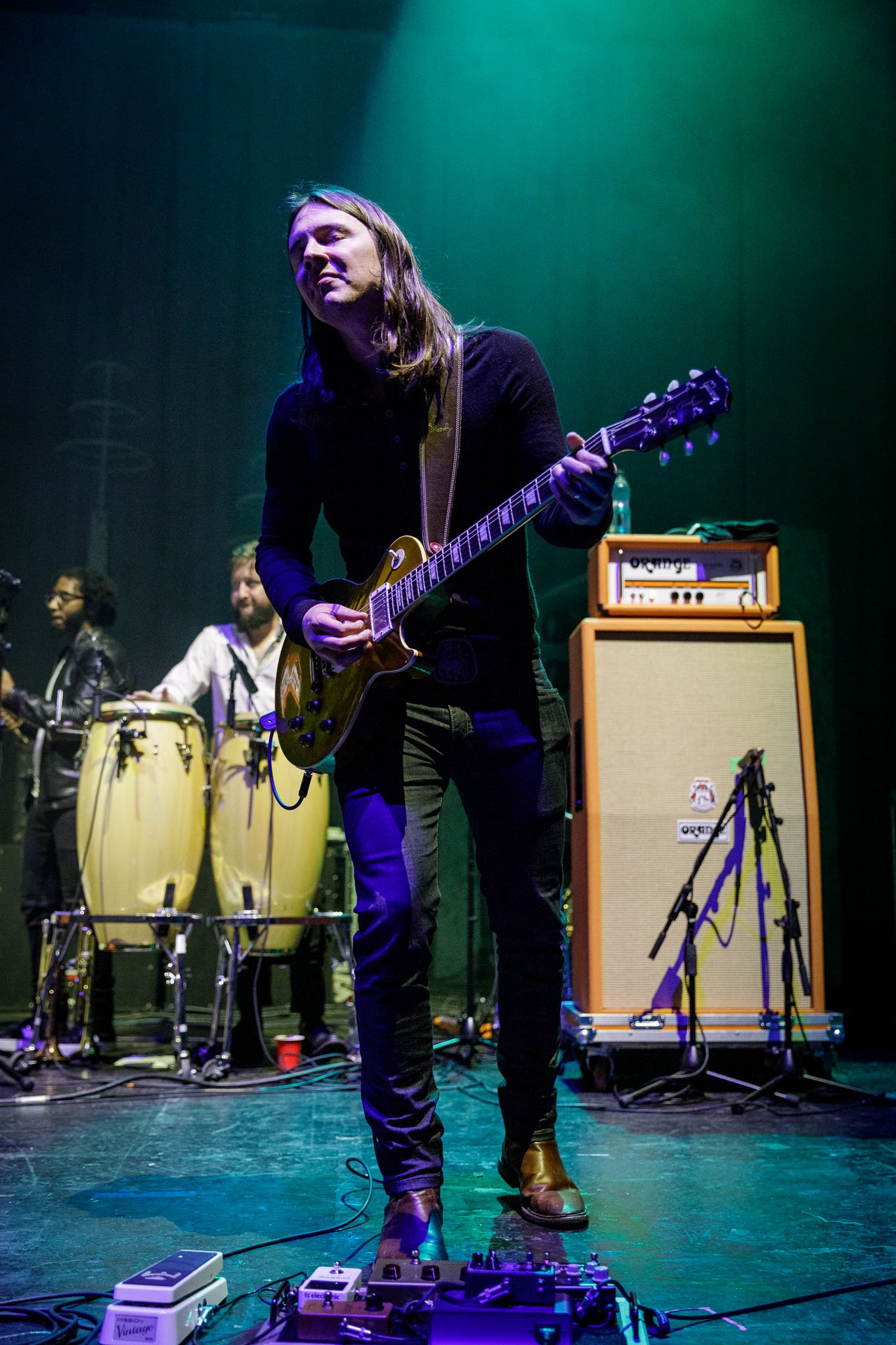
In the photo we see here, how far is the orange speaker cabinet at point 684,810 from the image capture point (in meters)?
3.65

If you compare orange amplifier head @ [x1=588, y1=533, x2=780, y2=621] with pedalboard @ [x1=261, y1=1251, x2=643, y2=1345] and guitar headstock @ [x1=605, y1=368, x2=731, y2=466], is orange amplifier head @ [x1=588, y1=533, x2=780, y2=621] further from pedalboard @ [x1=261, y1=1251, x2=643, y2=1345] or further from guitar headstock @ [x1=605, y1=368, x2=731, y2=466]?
pedalboard @ [x1=261, y1=1251, x2=643, y2=1345]

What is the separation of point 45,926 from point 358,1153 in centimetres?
→ 221

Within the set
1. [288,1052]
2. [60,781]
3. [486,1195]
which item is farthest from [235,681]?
[486,1195]

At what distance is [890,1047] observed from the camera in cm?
462

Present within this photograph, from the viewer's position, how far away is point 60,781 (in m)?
5.07

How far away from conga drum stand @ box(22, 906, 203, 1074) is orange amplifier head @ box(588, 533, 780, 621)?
203cm

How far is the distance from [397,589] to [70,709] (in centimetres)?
348

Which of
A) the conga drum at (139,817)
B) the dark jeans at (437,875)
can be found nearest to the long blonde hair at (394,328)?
the dark jeans at (437,875)

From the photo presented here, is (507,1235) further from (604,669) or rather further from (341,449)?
(604,669)

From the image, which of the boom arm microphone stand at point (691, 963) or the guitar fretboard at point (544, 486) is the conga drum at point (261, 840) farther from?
the guitar fretboard at point (544, 486)

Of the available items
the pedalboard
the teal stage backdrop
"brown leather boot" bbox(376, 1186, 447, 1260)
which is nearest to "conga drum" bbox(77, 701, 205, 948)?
the teal stage backdrop

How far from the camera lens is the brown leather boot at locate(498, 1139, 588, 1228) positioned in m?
2.06

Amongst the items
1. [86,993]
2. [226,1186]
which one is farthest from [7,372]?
[226,1186]

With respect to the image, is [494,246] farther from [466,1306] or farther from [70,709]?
[466,1306]
